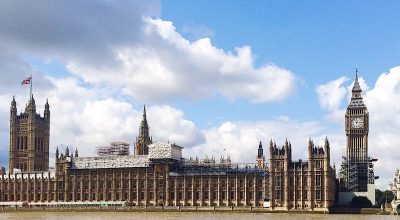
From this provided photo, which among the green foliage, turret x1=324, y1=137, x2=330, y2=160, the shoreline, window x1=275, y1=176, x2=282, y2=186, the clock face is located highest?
the clock face

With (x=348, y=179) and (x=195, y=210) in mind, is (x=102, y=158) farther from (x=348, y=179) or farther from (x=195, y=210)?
(x=348, y=179)

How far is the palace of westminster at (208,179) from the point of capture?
541 feet

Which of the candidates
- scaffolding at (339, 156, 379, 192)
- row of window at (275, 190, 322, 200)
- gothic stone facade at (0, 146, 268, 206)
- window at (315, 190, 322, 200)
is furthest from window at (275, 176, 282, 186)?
scaffolding at (339, 156, 379, 192)

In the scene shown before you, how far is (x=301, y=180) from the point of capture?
164750 mm

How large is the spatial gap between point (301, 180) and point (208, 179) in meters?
26.5

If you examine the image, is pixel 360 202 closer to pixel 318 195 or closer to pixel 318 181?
pixel 318 195

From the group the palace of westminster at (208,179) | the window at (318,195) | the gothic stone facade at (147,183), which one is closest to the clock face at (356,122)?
the palace of westminster at (208,179)

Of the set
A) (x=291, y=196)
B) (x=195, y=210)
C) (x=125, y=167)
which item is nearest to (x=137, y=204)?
(x=125, y=167)

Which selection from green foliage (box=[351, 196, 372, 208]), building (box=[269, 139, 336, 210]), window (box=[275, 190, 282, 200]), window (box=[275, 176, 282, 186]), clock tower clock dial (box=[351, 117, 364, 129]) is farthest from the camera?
clock tower clock dial (box=[351, 117, 364, 129])

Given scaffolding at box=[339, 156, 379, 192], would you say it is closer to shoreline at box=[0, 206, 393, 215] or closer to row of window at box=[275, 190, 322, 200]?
row of window at box=[275, 190, 322, 200]

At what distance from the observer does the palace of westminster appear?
165 metres

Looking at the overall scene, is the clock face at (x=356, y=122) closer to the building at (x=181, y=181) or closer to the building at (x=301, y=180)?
the building at (x=181, y=181)

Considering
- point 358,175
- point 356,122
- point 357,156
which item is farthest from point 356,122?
point 358,175

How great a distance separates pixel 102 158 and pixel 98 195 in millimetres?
10586
